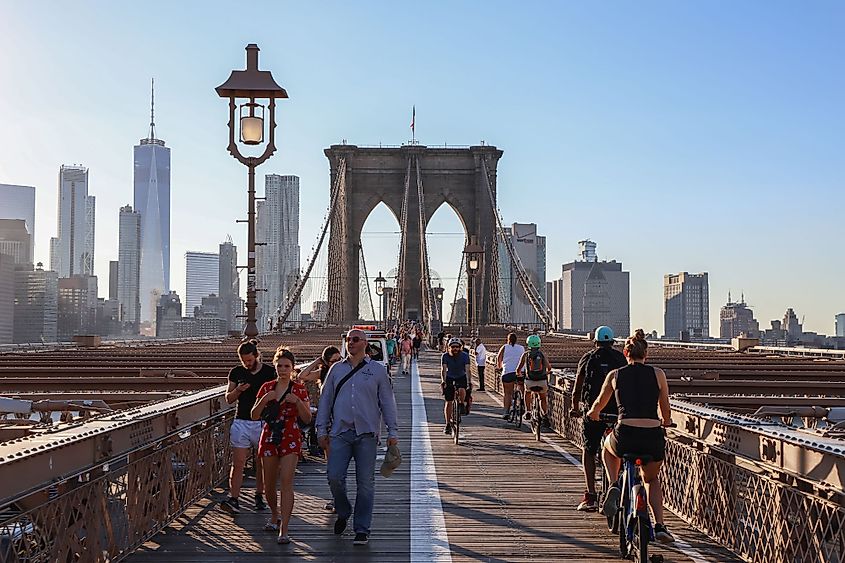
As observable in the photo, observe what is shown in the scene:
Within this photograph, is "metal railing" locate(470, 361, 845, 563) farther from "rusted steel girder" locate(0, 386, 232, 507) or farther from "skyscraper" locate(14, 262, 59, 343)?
"skyscraper" locate(14, 262, 59, 343)

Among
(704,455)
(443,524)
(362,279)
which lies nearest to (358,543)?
(443,524)

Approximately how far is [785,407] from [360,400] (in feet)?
22.4

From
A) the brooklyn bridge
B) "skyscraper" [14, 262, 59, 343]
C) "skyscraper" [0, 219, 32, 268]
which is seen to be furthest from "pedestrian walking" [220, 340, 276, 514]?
"skyscraper" [0, 219, 32, 268]

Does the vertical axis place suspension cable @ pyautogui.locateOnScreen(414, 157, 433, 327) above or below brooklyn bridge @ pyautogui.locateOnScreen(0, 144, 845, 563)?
above

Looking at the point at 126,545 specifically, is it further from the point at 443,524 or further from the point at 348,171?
the point at 348,171

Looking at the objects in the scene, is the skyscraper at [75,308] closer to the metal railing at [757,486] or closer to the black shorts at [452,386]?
the black shorts at [452,386]

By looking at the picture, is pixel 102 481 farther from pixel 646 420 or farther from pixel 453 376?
pixel 453 376

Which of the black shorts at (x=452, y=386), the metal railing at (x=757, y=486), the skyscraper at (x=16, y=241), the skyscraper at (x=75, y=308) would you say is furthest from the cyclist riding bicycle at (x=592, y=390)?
the skyscraper at (x=16, y=241)

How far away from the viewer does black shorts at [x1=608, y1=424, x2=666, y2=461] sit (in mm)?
7281

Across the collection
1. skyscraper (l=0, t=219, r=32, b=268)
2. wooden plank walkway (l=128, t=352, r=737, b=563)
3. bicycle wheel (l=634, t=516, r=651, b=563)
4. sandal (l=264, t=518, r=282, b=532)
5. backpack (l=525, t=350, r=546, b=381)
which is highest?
skyscraper (l=0, t=219, r=32, b=268)

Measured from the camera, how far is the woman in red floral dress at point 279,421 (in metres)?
8.37

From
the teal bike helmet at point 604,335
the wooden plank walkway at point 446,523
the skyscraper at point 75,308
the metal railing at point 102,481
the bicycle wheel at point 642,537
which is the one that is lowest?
the wooden plank walkway at point 446,523

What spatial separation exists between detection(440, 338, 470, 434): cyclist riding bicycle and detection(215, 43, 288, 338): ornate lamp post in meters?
2.99

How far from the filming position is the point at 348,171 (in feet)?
303
